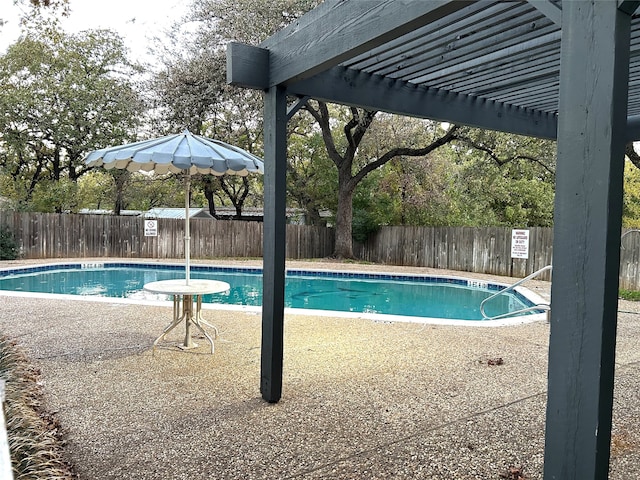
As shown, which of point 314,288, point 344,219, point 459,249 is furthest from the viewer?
point 344,219

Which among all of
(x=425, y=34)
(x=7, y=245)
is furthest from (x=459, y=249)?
(x=7, y=245)

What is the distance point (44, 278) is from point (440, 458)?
1057 centimetres

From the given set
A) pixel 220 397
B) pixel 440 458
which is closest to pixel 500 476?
pixel 440 458

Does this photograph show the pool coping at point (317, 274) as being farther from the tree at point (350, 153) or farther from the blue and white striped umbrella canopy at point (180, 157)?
the tree at point (350, 153)

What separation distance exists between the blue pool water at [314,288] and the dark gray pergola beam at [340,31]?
570 cm

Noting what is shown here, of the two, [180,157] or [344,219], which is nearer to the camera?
[180,157]

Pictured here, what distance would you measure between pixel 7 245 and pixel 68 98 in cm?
507

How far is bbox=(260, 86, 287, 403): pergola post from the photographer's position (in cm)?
287

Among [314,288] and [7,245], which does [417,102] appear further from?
[7,245]

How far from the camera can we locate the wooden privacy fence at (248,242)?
37.9 feet

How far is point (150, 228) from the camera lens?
13.9 metres

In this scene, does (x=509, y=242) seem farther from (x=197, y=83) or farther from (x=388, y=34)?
(x=388, y=34)

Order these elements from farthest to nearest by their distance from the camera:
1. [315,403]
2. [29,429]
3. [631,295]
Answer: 1. [631,295]
2. [315,403]
3. [29,429]

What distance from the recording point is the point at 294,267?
11797mm
